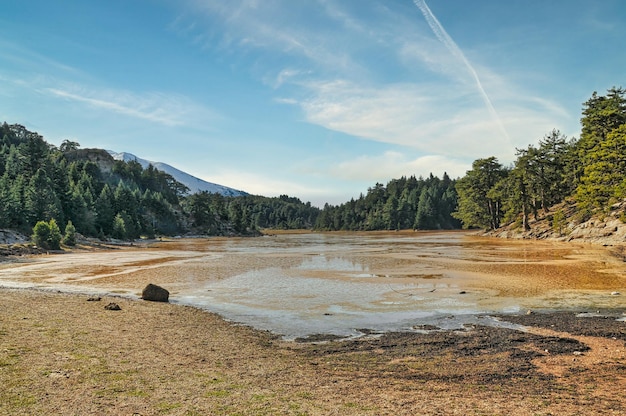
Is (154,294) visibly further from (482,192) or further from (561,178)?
(482,192)

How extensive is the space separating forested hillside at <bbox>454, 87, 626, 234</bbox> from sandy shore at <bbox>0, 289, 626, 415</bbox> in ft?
168

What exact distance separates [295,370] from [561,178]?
292 feet

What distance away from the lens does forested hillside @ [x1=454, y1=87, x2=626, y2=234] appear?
55.8 metres

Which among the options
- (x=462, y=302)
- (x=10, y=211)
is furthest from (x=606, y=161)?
(x=10, y=211)

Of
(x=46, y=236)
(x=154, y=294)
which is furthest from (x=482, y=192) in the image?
(x=154, y=294)

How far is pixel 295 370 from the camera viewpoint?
9727 millimetres

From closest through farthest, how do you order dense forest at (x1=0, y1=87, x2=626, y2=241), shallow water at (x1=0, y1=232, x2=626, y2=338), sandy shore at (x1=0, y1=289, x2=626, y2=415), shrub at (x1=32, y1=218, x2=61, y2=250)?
sandy shore at (x1=0, y1=289, x2=626, y2=415) < shallow water at (x1=0, y1=232, x2=626, y2=338) < shrub at (x1=32, y1=218, x2=61, y2=250) < dense forest at (x1=0, y1=87, x2=626, y2=241)

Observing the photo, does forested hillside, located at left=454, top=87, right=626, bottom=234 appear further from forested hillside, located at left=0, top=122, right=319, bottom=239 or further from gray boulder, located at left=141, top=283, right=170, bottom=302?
forested hillside, located at left=0, top=122, right=319, bottom=239

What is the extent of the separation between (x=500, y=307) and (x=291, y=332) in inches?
381

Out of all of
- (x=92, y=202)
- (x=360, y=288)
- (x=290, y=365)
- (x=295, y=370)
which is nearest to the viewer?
(x=295, y=370)

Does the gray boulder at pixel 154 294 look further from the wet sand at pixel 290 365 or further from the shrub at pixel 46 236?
the shrub at pixel 46 236

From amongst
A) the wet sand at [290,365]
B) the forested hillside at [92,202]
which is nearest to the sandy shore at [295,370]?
the wet sand at [290,365]

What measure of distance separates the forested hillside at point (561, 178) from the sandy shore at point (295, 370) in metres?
51.1

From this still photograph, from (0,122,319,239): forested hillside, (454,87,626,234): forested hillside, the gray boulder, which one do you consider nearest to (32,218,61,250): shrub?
(0,122,319,239): forested hillside
